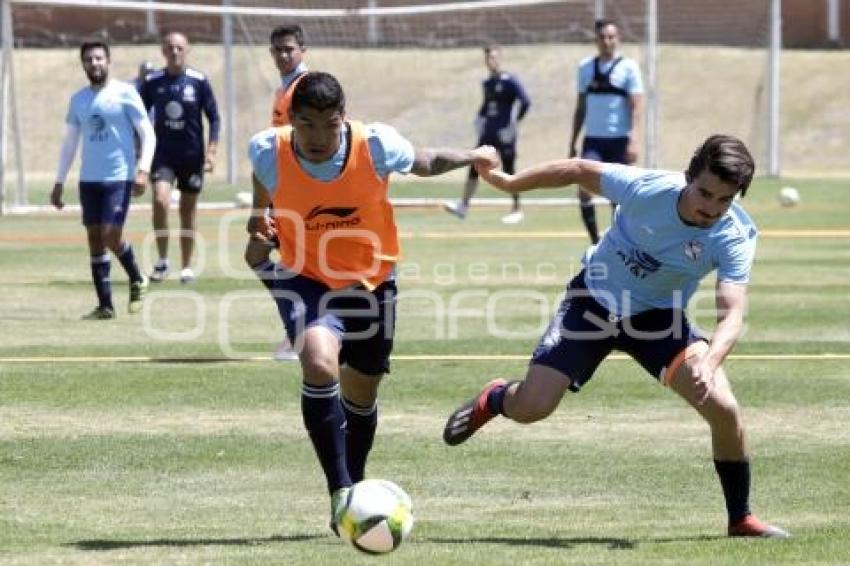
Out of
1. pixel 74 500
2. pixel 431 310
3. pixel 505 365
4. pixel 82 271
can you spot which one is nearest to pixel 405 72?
pixel 82 271

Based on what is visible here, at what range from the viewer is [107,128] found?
1700cm

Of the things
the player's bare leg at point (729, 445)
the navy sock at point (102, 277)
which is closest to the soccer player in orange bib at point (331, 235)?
the player's bare leg at point (729, 445)

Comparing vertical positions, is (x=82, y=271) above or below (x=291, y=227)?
below

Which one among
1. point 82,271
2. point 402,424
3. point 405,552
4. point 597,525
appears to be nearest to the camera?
point 405,552

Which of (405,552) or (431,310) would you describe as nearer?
(405,552)

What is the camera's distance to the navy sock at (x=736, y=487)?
8.16 m

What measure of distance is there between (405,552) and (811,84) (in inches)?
1713

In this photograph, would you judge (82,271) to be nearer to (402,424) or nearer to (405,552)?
(402,424)

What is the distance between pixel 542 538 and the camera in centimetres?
809

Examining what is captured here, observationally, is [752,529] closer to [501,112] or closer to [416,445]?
[416,445]

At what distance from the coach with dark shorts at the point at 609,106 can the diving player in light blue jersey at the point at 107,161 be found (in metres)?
5.87

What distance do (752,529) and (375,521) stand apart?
1694mm

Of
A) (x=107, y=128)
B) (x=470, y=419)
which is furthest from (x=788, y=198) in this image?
(x=470, y=419)

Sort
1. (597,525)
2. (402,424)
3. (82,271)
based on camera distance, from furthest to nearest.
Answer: (82,271)
(402,424)
(597,525)
